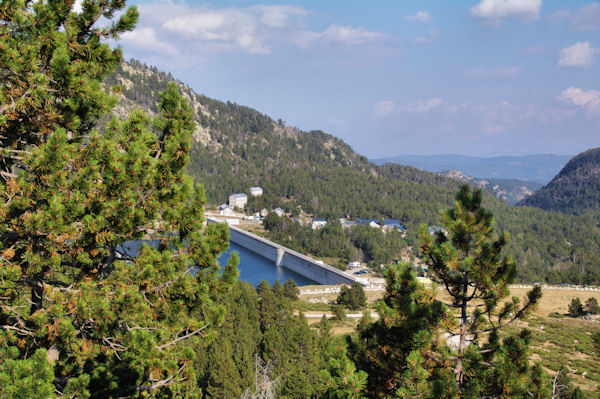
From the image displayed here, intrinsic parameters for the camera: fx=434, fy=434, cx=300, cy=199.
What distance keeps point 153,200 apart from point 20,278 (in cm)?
186

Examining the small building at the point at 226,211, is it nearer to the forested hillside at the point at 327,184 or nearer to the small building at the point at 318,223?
the forested hillside at the point at 327,184

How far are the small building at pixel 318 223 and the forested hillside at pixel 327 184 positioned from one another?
5.57 metres

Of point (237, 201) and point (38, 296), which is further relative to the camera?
point (237, 201)

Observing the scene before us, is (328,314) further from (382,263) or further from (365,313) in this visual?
(382,263)

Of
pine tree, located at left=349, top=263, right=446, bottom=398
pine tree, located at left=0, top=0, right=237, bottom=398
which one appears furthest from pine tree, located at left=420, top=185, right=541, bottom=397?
pine tree, located at left=0, top=0, right=237, bottom=398

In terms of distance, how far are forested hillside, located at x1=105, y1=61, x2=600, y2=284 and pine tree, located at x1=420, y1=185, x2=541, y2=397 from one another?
5413 cm

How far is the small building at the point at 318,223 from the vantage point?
88.3 meters

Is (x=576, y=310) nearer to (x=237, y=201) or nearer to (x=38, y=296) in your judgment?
(x=38, y=296)

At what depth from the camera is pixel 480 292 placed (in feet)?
21.5

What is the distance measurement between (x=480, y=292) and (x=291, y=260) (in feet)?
199

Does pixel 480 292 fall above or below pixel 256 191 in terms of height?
above

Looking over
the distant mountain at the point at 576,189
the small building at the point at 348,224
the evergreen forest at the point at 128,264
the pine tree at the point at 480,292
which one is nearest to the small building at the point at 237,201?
the small building at the point at 348,224

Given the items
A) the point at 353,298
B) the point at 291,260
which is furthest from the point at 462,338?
the point at 291,260

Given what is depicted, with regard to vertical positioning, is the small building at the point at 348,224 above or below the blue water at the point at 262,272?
above
